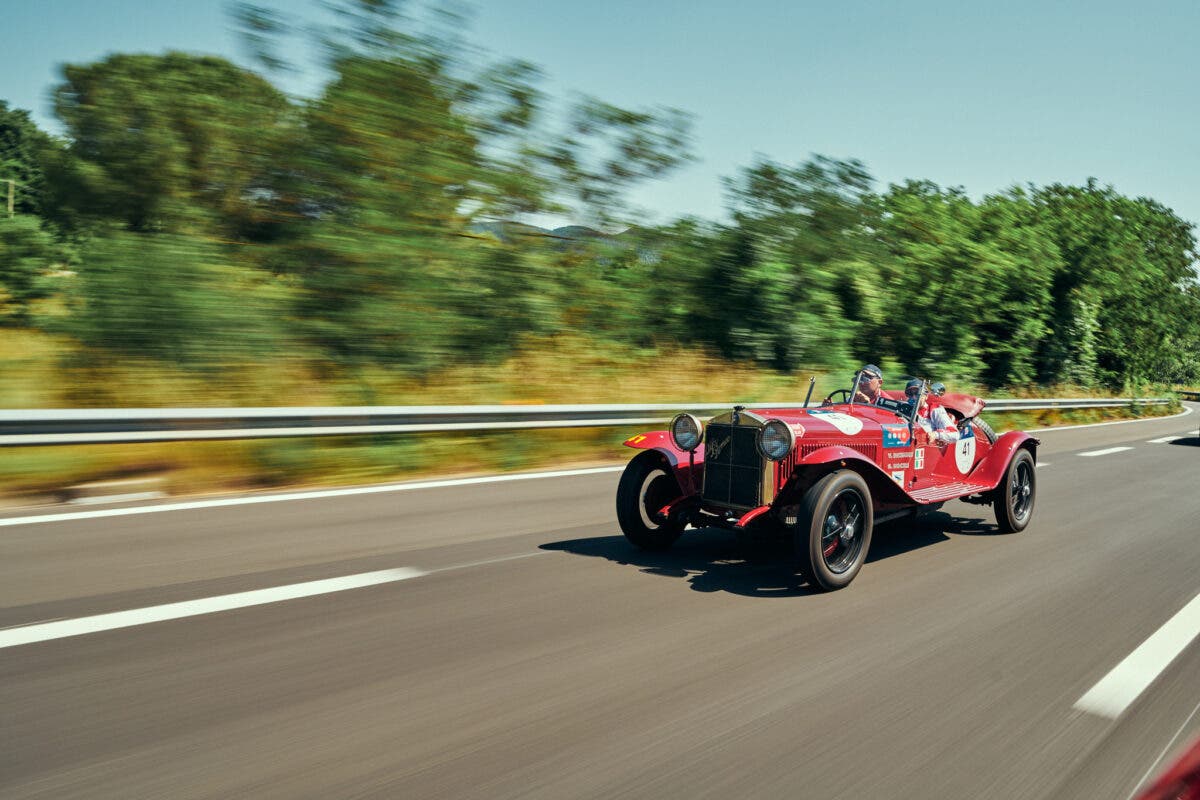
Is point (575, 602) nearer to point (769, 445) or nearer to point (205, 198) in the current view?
point (769, 445)

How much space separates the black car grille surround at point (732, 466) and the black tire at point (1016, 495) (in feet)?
9.17

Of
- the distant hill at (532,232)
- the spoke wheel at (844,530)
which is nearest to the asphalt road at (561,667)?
the spoke wheel at (844,530)

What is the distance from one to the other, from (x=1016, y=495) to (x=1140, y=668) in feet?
11.9

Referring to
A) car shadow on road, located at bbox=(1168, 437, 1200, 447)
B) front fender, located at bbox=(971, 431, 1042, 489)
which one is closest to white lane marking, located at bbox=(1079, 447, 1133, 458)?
car shadow on road, located at bbox=(1168, 437, 1200, 447)

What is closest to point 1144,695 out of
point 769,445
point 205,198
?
point 769,445

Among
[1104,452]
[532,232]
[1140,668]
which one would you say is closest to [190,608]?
[1140,668]

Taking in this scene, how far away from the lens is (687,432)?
6109 mm

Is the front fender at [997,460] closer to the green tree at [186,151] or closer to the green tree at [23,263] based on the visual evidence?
the green tree at [186,151]

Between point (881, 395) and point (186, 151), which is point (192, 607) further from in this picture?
point (186, 151)

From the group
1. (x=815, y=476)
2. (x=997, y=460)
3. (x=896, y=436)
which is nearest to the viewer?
(x=815, y=476)

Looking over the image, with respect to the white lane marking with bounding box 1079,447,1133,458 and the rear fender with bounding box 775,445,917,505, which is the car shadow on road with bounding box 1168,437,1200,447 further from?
the rear fender with bounding box 775,445,917,505

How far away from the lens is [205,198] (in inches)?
456

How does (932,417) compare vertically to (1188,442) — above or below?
A: above

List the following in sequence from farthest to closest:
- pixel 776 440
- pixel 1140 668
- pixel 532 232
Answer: pixel 532 232 < pixel 776 440 < pixel 1140 668
